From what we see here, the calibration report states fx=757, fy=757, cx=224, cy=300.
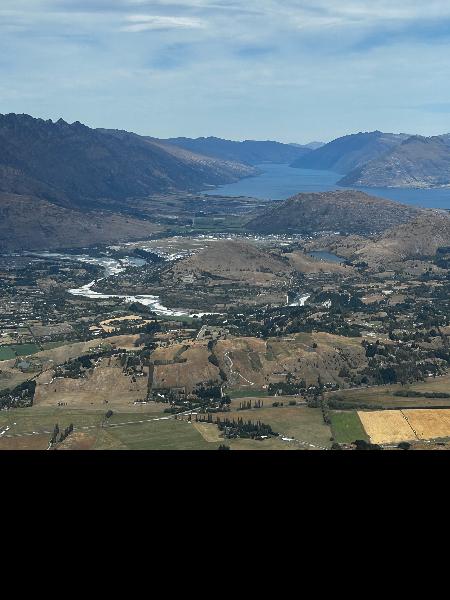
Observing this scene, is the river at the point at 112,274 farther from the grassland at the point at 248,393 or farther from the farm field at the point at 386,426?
the farm field at the point at 386,426

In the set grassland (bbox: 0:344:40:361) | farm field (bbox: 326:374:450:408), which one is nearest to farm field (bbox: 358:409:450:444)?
farm field (bbox: 326:374:450:408)

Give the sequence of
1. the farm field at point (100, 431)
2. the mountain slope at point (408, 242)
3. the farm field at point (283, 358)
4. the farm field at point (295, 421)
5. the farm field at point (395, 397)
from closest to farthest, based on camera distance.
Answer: the farm field at point (100, 431)
the farm field at point (295, 421)
the farm field at point (395, 397)
the farm field at point (283, 358)
the mountain slope at point (408, 242)

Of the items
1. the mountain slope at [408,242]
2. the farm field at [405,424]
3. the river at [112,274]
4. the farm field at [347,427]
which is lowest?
the river at [112,274]

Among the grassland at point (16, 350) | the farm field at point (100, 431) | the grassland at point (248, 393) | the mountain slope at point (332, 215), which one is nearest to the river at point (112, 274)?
the grassland at point (16, 350)

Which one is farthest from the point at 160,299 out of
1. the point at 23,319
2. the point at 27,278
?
the point at 27,278

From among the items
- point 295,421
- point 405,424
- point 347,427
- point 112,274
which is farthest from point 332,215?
point 405,424
